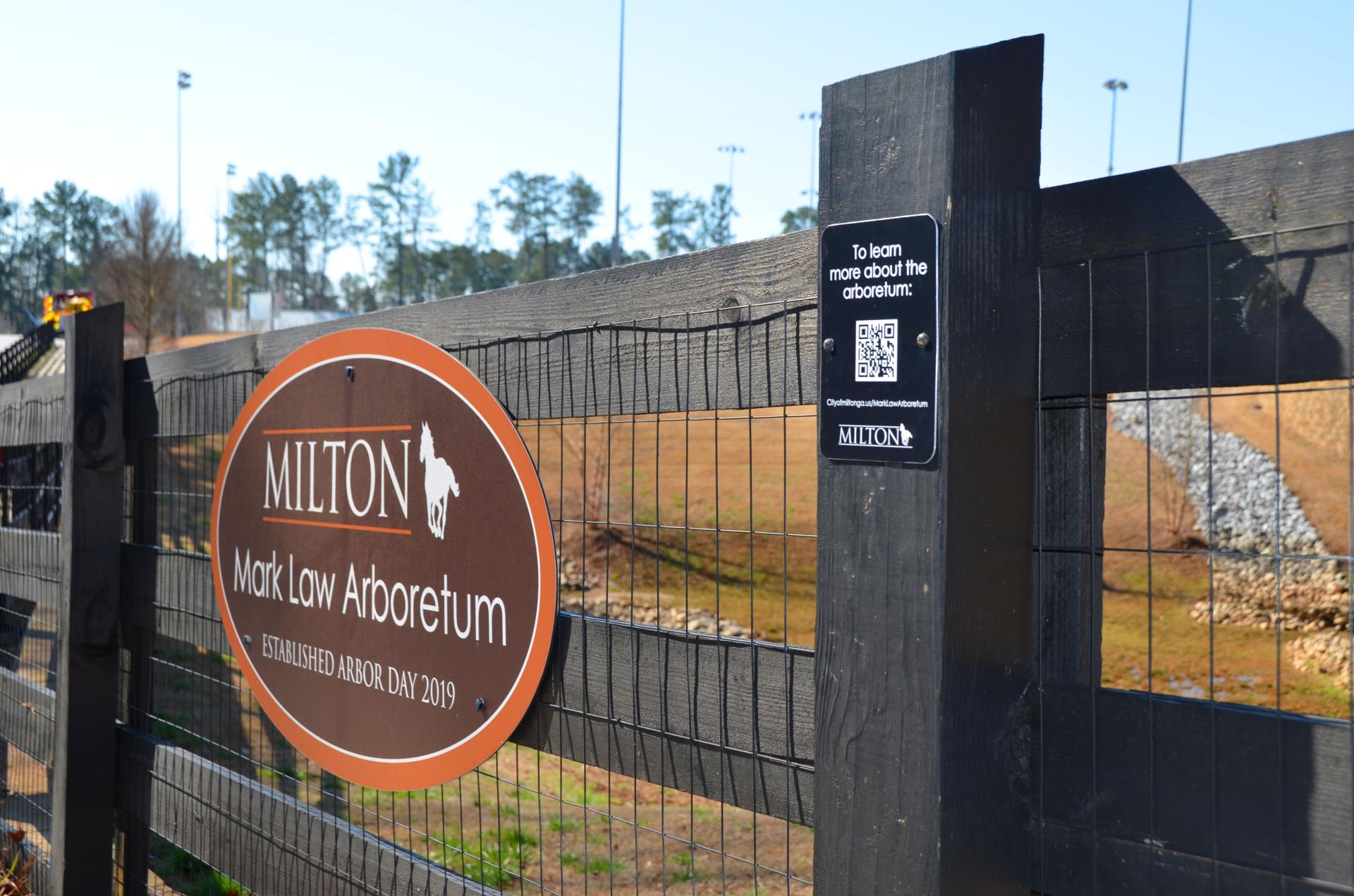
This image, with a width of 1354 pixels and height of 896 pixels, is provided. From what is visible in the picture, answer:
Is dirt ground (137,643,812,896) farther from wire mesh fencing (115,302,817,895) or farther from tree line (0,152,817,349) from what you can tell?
tree line (0,152,817,349)

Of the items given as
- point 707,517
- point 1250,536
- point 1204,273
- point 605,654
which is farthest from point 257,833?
point 1250,536

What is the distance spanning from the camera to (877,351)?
1.38m

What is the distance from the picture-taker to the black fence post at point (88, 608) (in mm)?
3471

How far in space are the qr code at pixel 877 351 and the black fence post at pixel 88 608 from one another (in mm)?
3003

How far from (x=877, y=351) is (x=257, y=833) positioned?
2.32 metres

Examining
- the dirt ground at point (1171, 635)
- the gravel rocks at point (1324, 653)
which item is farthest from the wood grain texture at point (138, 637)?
the gravel rocks at point (1324, 653)

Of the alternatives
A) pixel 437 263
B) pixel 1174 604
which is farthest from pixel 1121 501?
pixel 437 263

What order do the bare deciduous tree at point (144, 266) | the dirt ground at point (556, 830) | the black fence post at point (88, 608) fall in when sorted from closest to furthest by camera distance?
1. the black fence post at point (88, 608)
2. the dirt ground at point (556, 830)
3. the bare deciduous tree at point (144, 266)

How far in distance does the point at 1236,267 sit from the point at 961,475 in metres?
0.37

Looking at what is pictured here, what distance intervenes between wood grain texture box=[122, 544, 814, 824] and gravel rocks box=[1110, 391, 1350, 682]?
7.80 m

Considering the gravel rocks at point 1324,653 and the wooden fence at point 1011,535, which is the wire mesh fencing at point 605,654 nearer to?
the wooden fence at point 1011,535

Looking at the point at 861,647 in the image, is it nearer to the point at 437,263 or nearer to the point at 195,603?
the point at 195,603

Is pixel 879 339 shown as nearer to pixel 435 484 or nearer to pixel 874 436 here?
pixel 874 436

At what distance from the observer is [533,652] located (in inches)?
83.4
